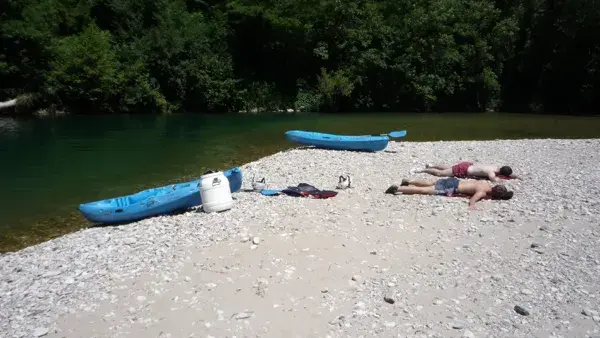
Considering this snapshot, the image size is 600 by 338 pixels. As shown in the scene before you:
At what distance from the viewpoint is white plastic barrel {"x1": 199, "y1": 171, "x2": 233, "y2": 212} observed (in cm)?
1034

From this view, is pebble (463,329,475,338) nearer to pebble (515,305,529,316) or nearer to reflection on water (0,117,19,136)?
pebble (515,305,529,316)

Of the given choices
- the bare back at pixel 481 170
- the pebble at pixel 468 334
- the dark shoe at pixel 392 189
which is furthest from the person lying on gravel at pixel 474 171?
the pebble at pixel 468 334

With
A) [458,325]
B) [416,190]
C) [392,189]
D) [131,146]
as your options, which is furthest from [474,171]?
[131,146]

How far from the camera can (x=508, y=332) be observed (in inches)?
233

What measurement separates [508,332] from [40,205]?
12133 millimetres

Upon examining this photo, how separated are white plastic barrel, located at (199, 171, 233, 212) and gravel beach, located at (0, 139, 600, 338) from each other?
0.77 ft

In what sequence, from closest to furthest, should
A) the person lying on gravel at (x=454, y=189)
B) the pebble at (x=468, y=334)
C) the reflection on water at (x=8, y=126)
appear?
the pebble at (x=468, y=334) → the person lying on gravel at (x=454, y=189) → the reflection on water at (x=8, y=126)

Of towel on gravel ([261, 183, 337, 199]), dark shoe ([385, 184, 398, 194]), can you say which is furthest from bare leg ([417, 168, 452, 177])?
towel on gravel ([261, 183, 337, 199])

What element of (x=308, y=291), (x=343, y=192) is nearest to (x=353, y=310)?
(x=308, y=291)

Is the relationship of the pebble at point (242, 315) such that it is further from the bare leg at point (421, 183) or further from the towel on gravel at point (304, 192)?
the bare leg at point (421, 183)

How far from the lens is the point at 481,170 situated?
13.4 m

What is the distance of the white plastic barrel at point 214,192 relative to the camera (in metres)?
10.3

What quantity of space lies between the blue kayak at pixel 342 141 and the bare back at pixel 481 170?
531 cm

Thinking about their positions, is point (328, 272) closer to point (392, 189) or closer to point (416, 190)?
point (392, 189)
